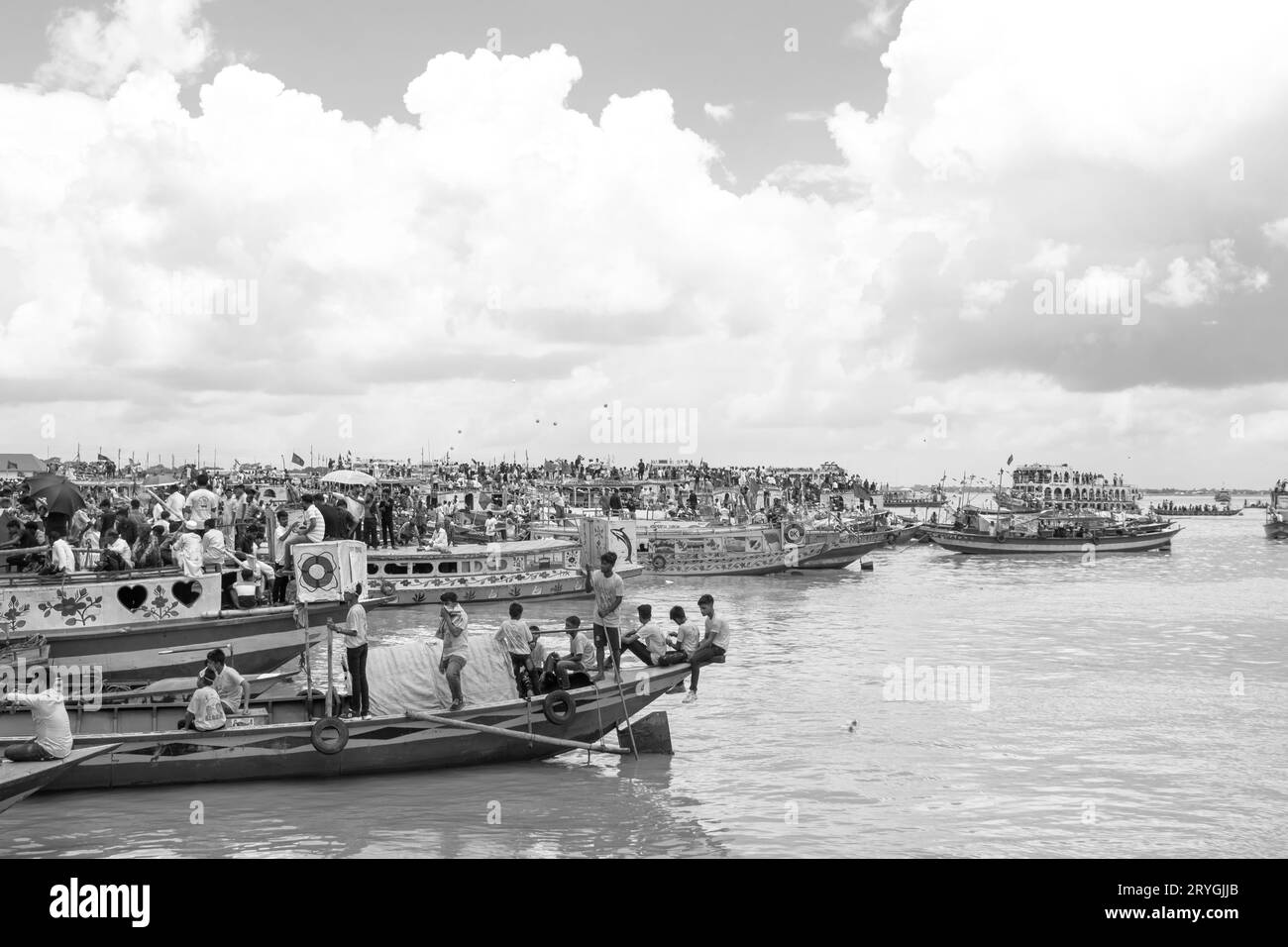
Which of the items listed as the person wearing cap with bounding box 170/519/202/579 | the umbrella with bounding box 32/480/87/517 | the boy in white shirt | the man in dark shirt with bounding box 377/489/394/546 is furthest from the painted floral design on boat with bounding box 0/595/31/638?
the man in dark shirt with bounding box 377/489/394/546

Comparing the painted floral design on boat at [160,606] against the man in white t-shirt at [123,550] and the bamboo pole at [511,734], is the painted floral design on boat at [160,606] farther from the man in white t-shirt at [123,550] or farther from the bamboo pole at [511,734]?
the bamboo pole at [511,734]

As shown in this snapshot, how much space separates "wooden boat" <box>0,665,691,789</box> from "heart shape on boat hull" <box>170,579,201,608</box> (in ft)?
15.5

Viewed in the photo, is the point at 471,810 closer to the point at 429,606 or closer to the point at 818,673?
Answer: the point at 818,673

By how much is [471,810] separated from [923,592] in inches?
1462

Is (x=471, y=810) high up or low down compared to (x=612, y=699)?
down

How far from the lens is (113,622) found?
19703 mm

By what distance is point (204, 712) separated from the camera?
14.7 m

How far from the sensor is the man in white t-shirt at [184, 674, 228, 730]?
14.6m
